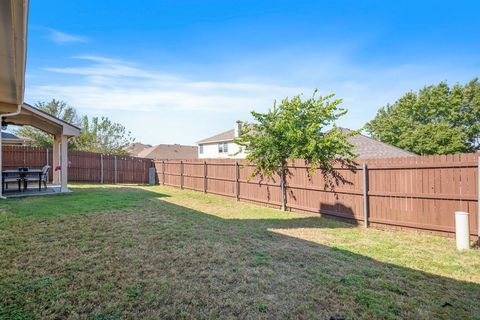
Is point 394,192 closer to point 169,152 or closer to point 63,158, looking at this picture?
point 63,158

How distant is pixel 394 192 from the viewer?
671cm

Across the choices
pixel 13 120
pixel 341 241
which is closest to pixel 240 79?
pixel 13 120

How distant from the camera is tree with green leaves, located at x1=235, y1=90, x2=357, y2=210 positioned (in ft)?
27.1

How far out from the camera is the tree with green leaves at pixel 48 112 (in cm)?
2293

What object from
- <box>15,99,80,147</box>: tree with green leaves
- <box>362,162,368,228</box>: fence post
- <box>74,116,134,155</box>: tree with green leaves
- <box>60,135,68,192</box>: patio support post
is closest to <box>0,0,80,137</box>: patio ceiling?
<box>60,135,68,192</box>: patio support post

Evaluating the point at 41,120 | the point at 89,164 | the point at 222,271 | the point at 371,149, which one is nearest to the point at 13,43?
the point at 222,271

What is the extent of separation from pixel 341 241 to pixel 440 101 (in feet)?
120

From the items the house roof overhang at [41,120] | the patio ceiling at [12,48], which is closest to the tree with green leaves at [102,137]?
the house roof overhang at [41,120]

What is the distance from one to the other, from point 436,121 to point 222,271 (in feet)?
130

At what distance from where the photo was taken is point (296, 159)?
9.09 metres

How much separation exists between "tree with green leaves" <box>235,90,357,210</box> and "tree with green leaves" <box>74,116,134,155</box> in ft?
71.2

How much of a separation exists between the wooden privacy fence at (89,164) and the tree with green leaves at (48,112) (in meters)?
7.21

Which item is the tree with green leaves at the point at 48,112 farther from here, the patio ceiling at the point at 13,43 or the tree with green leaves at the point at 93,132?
the patio ceiling at the point at 13,43

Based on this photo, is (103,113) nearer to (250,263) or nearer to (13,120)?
(13,120)
